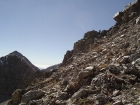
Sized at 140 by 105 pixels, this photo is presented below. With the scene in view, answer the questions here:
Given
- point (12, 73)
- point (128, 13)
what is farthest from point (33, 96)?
point (12, 73)

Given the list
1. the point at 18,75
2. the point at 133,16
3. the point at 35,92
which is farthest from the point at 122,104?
the point at 18,75

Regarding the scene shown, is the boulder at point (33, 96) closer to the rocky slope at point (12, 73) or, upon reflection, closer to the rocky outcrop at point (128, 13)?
the rocky outcrop at point (128, 13)

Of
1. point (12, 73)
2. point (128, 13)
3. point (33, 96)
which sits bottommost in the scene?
point (33, 96)

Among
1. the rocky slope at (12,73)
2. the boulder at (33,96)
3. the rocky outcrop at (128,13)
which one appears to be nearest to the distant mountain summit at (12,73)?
the rocky slope at (12,73)

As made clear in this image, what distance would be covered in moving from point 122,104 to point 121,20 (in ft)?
71.9

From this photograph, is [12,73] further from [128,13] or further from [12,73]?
[128,13]

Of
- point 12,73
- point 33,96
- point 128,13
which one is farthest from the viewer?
point 12,73

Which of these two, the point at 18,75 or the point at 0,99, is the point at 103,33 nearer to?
the point at 0,99

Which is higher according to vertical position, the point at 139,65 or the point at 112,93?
the point at 139,65

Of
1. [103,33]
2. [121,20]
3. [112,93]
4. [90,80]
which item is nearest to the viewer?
[112,93]

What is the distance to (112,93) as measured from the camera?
27.8ft

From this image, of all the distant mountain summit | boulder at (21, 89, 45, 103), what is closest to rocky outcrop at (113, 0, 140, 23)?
boulder at (21, 89, 45, 103)

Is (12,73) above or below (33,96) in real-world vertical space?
above

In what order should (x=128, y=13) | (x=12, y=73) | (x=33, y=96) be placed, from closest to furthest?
(x=33, y=96) → (x=128, y=13) → (x=12, y=73)
